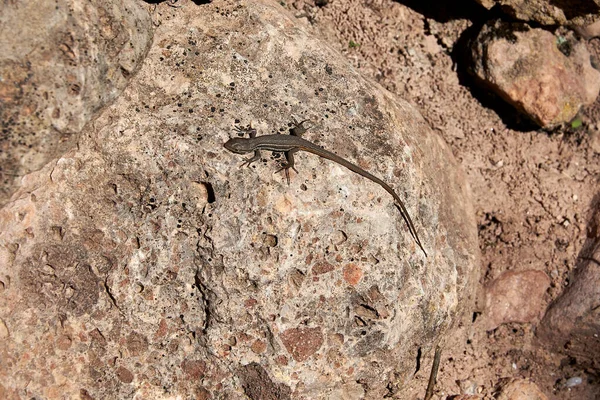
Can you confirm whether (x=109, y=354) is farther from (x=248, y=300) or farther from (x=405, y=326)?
(x=405, y=326)

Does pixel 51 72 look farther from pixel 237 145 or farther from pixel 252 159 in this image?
pixel 252 159

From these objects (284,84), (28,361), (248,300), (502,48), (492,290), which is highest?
(502,48)

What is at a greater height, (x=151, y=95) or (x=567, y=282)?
(x=151, y=95)

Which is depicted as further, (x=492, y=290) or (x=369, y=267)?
(x=492, y=290)

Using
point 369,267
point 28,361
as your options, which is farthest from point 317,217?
point 28,361

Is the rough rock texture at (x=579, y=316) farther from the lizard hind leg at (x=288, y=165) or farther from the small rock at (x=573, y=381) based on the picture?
the lizard hind leg at (x=288, y=165)

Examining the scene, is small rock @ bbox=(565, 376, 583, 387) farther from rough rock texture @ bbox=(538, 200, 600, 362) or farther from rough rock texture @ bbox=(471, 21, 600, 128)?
rough rock texture @ bbox=(471, 21, 600, 128)

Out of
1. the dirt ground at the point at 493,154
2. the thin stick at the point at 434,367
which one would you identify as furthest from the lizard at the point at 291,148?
the dirt ground at the point at 493,154
